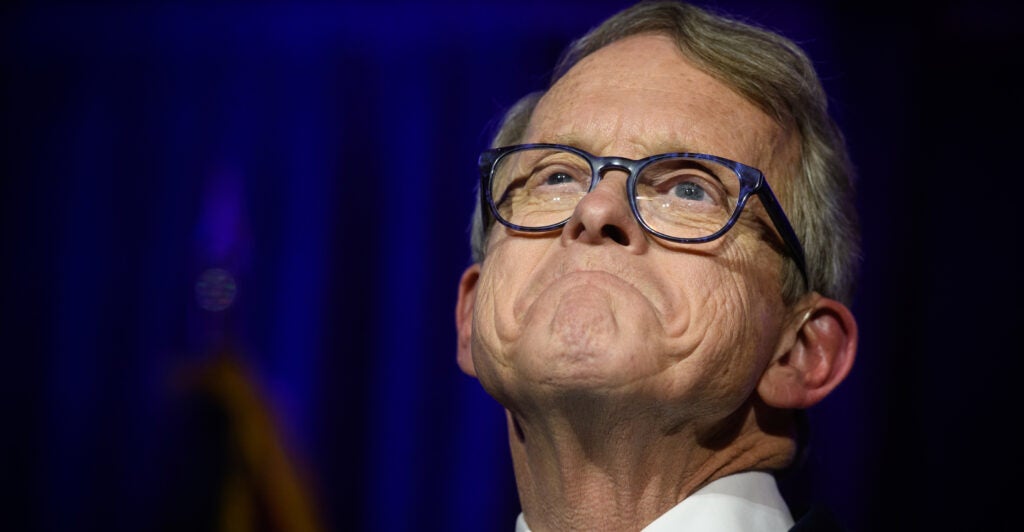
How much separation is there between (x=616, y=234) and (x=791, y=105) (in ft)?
1.39

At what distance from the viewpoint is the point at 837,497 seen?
231 cm

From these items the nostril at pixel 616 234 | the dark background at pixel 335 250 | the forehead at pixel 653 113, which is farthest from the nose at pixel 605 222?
the dark background at pixel 335 250

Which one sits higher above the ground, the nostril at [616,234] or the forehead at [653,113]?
the forehead at [653,113]

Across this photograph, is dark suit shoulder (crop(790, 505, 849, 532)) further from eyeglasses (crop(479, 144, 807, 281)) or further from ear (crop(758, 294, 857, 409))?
eyeglasses (crop(479, 144, 807, 281))

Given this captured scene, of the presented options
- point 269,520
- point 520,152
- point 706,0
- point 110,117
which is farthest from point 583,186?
point 110,117

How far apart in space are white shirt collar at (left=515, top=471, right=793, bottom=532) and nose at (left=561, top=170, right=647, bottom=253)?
14.3 inches

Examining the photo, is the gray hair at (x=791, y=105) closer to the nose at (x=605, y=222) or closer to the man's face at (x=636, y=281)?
the man's face at (x=636, y=281)

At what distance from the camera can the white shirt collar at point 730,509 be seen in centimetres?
119

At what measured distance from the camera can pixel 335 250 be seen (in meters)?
2.91

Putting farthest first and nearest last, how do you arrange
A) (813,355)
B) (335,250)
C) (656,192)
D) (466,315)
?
(335,250), (466,315), (813,355), (656,192)

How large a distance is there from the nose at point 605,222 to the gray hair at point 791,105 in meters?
0.29

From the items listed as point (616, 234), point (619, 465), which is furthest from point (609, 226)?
point (619, 465)

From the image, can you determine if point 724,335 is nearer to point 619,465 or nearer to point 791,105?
point 619,465

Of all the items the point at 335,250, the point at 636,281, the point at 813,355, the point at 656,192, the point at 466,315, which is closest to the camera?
the point at 636,281
